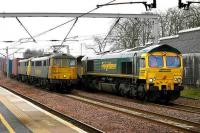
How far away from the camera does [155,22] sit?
32.6 metres

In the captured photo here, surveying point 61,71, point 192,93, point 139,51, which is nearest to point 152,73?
point 139,51

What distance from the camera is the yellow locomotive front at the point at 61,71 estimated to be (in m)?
35.5

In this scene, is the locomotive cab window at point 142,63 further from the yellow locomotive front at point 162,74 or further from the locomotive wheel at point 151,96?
the locomotive wheel at point 151,96

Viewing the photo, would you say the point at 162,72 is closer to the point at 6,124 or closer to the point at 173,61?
the point at 173,61

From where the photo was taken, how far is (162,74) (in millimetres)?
25031

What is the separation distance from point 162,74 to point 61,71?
12488 millimetres

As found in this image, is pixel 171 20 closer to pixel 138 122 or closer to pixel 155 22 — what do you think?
pixel 155 22

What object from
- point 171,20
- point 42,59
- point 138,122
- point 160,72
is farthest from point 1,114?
point 171,20

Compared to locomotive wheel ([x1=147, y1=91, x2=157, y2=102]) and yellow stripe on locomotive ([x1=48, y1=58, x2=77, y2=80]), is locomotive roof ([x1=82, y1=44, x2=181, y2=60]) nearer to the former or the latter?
locomotive wheel ([x1=147, y1=91, x2=157, y2=102])

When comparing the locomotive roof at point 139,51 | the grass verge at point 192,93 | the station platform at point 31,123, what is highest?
the locomotive roof at point 139,51

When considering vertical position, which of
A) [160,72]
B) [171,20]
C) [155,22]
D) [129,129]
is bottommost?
[129,129]

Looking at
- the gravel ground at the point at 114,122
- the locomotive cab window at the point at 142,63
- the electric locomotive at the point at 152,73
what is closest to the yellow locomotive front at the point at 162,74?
the electric locomotive at the point at 152,73

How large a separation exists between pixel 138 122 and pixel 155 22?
1747cm

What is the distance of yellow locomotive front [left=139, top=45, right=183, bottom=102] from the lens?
81.2 ft
